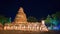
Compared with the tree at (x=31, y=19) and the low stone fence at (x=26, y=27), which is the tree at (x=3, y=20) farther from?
the tree at (x=31, y=19)

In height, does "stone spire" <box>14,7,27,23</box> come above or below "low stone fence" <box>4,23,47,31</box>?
above

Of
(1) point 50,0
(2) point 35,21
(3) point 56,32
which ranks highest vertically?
(1) point 50,0

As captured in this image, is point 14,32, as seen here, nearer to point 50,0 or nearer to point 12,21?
point 12,21

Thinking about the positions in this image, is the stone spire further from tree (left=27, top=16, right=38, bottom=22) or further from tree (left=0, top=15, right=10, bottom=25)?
tree (left=0, top=15, right=10, bottom=25)

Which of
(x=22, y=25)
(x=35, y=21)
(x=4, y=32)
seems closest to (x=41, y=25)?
(x=35, y=21)

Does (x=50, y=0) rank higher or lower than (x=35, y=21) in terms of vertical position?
higher

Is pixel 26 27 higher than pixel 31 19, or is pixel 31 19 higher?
pixel 31 19

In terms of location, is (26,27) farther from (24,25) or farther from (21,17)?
(21,17)

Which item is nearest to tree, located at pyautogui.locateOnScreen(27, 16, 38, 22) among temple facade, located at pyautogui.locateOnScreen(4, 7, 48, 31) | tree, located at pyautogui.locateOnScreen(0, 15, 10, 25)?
temple facade, located at pyautogui.locateOnScreen(4, 7, 48, 31)

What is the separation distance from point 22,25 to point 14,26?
17 cm

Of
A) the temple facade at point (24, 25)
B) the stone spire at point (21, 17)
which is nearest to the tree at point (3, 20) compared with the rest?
the temple facade at point (24, 25)

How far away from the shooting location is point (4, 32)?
3.46 meters

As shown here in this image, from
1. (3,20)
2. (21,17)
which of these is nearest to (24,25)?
(21,17)

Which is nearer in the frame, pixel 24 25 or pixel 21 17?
pixel 24 25
